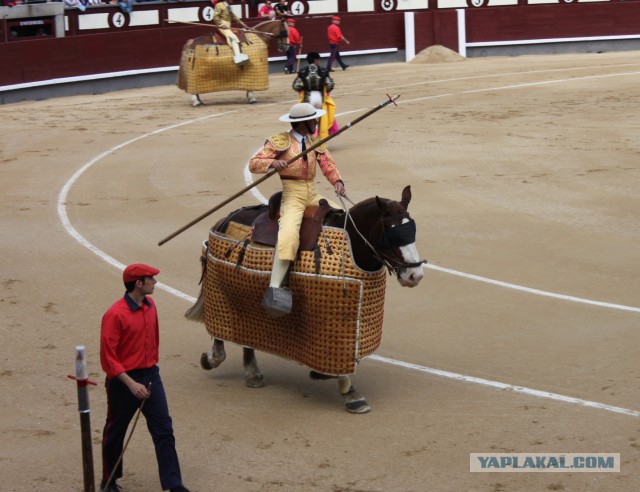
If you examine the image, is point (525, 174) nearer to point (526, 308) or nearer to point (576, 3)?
point (526, 308)

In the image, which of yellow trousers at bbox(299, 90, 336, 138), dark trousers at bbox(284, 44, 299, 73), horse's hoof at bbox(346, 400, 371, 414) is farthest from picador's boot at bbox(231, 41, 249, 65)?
horse's hoof at bbox(346, 400, 371, 414)

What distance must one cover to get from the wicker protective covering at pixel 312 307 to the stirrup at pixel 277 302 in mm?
117

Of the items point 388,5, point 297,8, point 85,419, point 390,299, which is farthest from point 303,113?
point 388,5

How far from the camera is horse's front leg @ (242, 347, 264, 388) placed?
26.2 feet

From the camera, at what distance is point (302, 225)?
299 inches

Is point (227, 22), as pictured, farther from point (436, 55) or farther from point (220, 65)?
point (436, 55)

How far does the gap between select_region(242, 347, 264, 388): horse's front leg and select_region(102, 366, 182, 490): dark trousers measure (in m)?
1.88

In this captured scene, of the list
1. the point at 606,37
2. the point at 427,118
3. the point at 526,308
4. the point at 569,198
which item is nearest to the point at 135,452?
the point at 526,308

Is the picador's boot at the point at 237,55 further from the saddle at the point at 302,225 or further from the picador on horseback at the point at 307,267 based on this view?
the saddle at the point at 302,225

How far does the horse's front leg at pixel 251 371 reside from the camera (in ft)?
26.2

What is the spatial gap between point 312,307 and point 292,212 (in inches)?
23.7

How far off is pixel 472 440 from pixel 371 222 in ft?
4.60

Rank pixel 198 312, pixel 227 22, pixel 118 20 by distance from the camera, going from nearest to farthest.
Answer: pixel 198 312 < pixel 227 22 < pixel 118 20

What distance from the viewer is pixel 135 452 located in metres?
6.82
